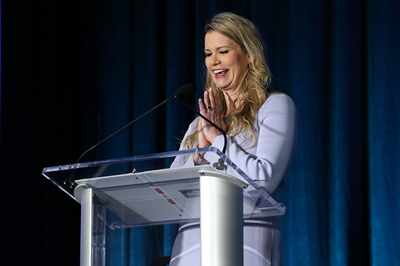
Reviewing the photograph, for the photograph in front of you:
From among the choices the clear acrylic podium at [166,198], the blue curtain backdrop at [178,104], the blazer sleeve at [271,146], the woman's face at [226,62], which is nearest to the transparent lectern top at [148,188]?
the clear acrylic podium at [166,198]

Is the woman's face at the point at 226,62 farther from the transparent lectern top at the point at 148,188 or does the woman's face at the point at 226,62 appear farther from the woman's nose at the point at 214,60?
the transparent lectern top at the point at 148,188

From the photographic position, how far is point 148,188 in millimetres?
993

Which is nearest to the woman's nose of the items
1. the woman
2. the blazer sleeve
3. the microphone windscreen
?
the woman

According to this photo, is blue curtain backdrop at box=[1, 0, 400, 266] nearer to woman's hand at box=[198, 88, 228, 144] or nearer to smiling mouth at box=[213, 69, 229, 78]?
smiling mouth at box=[213, 69, 229, 78]

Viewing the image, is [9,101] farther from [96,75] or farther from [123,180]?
[123,180]

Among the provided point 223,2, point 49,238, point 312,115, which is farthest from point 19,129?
point 312,115

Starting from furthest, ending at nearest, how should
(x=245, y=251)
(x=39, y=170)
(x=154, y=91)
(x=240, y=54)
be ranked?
(x=154, y=91)
(x=39, y=170)
(x=240, y=54)
(x=245, y=251)

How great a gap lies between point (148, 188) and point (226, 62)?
89 centimetres

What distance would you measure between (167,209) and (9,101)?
5.79ft

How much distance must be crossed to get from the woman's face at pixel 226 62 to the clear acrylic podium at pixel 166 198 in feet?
2.56

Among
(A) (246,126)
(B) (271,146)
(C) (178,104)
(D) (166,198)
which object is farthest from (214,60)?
(C) (178,104)

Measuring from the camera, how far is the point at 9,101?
98.5 inches

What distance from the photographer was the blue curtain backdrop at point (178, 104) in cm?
223

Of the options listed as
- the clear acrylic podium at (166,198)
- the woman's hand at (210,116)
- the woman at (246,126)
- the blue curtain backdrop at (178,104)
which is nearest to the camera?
the clear acrylic podium at (166,198)
